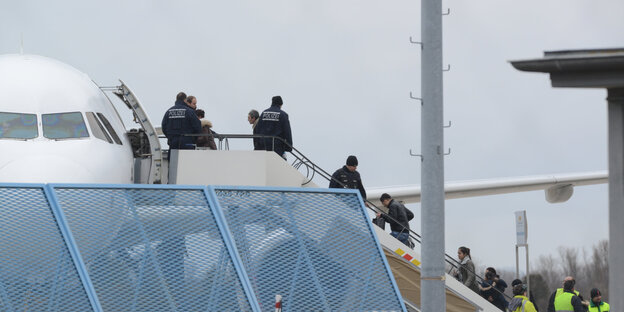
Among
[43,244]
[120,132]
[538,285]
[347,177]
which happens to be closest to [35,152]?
[120,132]

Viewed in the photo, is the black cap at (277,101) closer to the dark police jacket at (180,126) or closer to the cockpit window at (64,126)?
the dark police jacket at (180,126)

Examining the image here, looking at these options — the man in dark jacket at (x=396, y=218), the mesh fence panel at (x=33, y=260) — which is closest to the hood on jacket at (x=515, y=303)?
the man in dark jacket at (x=396, y=218)

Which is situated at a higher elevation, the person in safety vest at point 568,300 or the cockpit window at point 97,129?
the cockpit window at point 97,129

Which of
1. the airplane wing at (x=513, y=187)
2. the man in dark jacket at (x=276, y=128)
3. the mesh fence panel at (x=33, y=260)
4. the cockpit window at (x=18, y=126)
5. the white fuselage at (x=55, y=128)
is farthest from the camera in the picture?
the airplane wing at (x=513, y=187)

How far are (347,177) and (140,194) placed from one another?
626cm

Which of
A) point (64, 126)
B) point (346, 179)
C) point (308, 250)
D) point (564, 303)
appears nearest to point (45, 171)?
point (64, 126)

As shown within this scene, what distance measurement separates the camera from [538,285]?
58125 millimetres

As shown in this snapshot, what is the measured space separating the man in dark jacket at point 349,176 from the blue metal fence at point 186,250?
15.0ft

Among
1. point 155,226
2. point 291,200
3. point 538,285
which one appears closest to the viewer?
point 155,226

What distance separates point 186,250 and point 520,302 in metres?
7.46

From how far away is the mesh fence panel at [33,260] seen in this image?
11654 millimetres

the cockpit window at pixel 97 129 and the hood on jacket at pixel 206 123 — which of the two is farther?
the hood on jacket at pixel 206 123

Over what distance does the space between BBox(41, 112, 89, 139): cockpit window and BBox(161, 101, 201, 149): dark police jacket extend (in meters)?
1.76

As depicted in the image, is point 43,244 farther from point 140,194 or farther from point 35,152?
point 35,152
